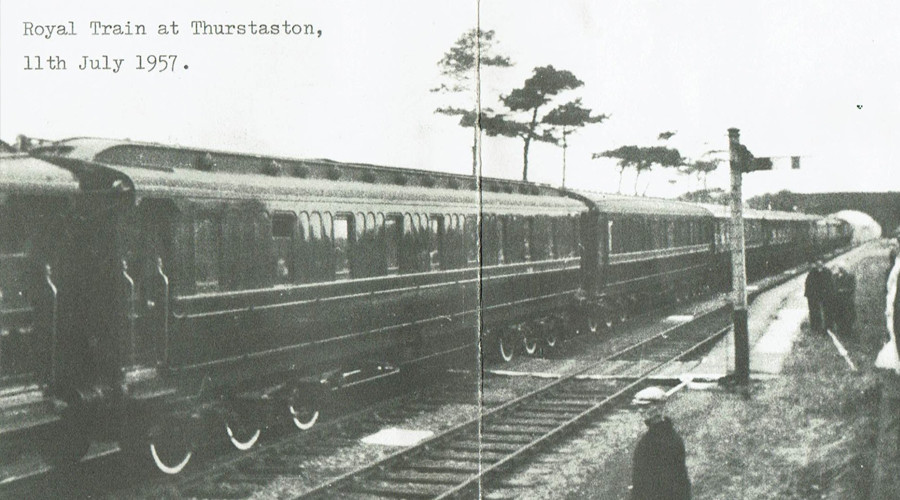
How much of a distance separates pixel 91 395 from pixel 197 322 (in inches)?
47.6

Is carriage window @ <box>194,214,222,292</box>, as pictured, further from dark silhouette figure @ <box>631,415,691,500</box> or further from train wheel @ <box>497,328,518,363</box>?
train wheel @ <box>497,328,518,363</box>

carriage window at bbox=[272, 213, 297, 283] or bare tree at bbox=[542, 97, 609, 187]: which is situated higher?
bare tree at bbox=[542, 97, 609, 187]

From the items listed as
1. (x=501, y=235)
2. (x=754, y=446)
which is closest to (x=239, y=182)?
(x=754, y=446)

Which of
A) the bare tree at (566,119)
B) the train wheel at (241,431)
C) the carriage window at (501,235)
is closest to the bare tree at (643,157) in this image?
the bare tree at (566,119)

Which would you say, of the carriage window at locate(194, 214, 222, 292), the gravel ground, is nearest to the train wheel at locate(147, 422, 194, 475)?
the carriage window at locate(194, 214, 222, 292)

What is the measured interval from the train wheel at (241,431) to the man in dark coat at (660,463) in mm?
4934

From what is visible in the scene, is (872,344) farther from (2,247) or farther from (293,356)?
(2,247)

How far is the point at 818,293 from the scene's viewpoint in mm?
18125

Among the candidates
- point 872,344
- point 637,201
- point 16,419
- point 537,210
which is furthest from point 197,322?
point 637,201

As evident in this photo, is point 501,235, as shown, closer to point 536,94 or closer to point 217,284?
point 536,94

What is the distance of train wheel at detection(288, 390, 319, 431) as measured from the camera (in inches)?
420

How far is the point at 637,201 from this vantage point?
899 inches

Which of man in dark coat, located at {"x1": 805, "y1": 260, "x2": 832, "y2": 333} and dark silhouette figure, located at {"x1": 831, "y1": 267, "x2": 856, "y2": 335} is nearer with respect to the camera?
dark silhouette figure, located at {"x1": 831, "y1": 267, "x2": 856, "y2": 335}

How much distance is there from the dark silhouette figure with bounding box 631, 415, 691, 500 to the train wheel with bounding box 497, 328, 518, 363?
362 inches
